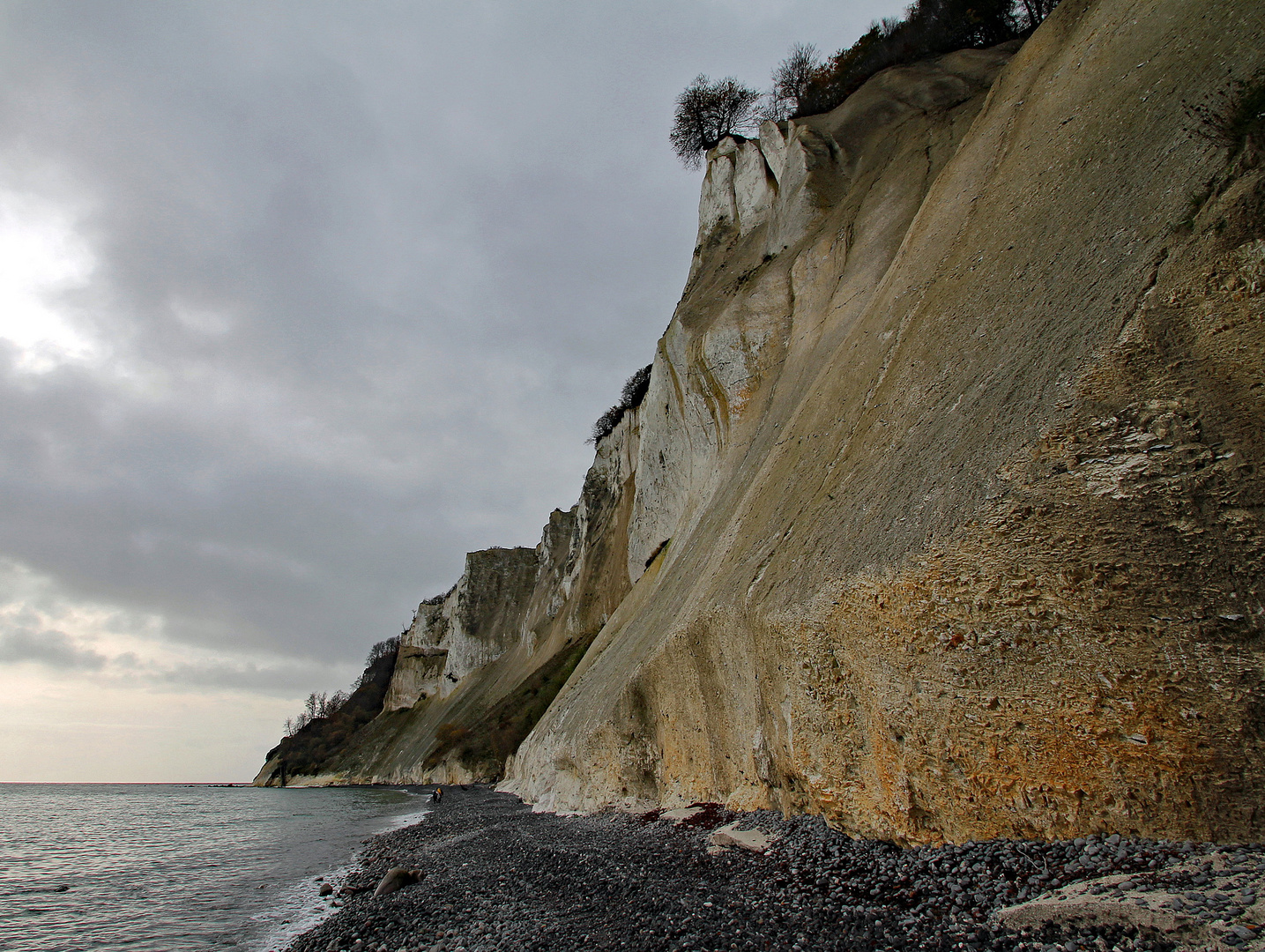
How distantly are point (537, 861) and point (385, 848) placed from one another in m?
7.86

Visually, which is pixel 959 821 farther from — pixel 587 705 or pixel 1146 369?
pixel 587 705

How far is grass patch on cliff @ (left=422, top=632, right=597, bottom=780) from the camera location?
34438 millimetres

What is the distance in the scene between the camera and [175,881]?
14.4m

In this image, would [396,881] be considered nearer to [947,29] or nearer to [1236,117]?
[1236,117]

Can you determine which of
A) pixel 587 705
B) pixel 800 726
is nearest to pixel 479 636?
pixel 587 705

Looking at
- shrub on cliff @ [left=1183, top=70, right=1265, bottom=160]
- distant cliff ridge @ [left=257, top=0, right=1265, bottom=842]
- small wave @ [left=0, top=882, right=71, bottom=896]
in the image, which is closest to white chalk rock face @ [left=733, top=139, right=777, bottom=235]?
distant cliff ridge @ [left=257, top=0, right=1265, bottom=842]

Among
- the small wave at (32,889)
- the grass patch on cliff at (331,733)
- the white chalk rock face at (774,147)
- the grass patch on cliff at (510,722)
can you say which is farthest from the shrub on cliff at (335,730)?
the white chalk rock face at (774,147)

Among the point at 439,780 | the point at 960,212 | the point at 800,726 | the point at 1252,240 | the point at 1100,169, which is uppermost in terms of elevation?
the point at 960,212

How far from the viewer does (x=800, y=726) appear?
25.7ft

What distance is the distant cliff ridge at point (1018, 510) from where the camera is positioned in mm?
4734

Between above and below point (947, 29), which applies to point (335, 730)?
below

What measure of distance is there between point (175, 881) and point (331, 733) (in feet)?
255

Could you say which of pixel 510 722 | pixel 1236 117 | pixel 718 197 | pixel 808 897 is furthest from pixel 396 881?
pixel 510 722

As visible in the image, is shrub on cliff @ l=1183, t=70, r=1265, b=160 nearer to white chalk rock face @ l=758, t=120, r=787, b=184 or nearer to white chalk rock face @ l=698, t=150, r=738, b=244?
white chalk rock face @ l=758, t=120, r=787, b=184
